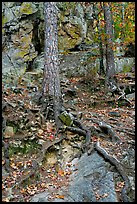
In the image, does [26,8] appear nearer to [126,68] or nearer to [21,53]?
[21,53]

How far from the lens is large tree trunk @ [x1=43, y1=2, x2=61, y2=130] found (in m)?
8.80

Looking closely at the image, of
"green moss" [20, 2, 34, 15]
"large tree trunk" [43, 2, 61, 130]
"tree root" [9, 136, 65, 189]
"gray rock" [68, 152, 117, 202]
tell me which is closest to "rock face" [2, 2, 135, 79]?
"green moss" [20, 2, 34, 15]

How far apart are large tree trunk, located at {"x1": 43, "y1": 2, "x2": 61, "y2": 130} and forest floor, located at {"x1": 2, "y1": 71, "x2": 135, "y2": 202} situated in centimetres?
60

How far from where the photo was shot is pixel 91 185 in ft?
18.6

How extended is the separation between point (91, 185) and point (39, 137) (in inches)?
90.4

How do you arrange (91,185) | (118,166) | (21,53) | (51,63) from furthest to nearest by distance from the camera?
(21,53), (51,63), (118,166), (91,185)

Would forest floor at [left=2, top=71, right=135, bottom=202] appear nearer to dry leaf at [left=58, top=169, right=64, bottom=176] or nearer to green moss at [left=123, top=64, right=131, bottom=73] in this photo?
dry leaf at [left=58, top=169, right=64, bottom=176]

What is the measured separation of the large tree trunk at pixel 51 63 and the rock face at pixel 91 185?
2723 millimetres

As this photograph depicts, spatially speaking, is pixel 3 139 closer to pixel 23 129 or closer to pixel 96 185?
pixel 23 129

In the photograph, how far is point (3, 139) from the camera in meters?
7.00

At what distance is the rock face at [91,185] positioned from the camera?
5.38 metres

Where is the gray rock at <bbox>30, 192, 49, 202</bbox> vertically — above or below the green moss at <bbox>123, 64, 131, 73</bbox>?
below

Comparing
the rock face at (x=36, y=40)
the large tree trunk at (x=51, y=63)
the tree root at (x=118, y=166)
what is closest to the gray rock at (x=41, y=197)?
the tree root at (x=118, y=166)

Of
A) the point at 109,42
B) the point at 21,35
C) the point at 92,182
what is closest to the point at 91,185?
the point at 92,182
